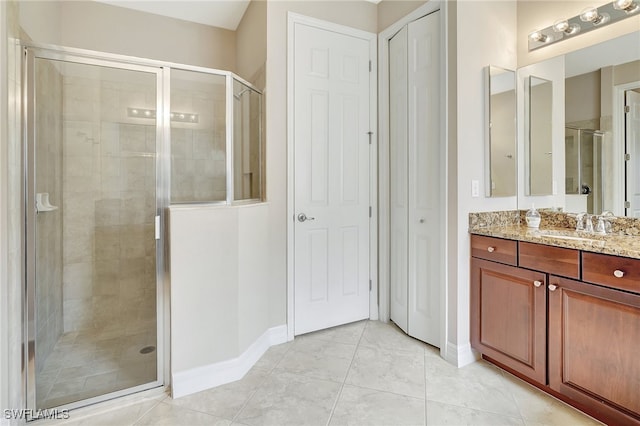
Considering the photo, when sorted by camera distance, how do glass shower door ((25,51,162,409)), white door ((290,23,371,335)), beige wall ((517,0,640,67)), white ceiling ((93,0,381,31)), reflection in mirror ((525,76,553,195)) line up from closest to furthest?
glass shower door ((25,51,162,409))
beige wall ((517,0,640,67))
reflection in mirror ((525,76,553,195))
white door ((290,23,371,335))
white ceiling ((93,0,381,31))

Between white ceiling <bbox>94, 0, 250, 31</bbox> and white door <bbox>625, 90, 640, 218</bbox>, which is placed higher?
white ceiling <bbox>94, 0, 250, 31</bbox>

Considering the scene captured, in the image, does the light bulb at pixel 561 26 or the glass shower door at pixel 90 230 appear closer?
the glass shower door at pixel 90 230

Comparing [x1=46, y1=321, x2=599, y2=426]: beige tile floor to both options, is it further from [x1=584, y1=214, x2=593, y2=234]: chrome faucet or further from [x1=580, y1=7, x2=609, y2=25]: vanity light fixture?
[x1=580, y1=7, x2=609, y2=25]: vanity light fixture

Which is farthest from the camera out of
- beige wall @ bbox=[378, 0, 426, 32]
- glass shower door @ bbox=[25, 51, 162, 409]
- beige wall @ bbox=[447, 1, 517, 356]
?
beige wall @ bbox=[378, 0, 426, 32]

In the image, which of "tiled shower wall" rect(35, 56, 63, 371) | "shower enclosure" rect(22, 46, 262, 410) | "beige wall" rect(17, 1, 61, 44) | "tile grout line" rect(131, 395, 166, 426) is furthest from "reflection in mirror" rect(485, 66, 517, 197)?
"beige wall" rect(17, 1, 61, 44)

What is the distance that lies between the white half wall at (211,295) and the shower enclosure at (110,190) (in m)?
0.14

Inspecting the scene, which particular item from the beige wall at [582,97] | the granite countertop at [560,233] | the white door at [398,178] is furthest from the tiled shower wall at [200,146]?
the beige wall at [582,97]

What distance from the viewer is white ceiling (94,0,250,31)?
278 centimetres

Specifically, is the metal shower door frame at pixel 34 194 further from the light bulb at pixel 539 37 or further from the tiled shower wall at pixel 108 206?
the light bulb at pixel 539 37

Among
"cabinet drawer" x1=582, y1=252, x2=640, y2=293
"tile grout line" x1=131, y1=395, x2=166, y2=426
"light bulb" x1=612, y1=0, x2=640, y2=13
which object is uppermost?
"light bulb" x1=612, y1=0, x2=640, y2=13

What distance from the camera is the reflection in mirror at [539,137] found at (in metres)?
2.22

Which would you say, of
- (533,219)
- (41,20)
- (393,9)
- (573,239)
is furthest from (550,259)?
(41,20)

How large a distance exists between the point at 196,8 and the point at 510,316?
3498 mm

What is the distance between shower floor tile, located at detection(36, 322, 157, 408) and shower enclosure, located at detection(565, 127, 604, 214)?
9.52ft
